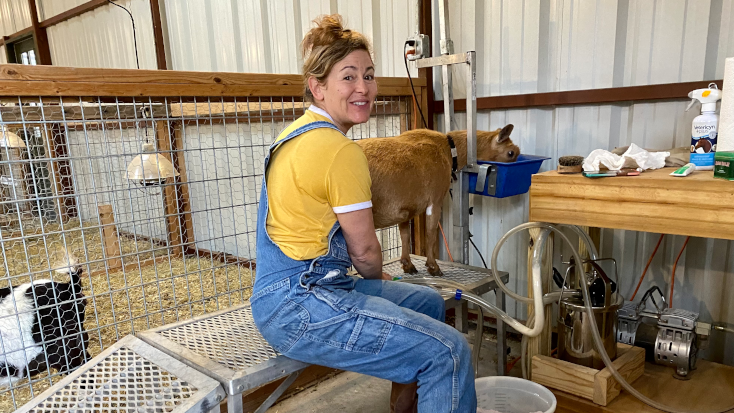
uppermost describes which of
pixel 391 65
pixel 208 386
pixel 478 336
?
pixel 391 65

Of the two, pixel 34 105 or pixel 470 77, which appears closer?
pixel 34 105

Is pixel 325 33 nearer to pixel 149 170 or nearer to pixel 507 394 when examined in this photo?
pixel 507 394

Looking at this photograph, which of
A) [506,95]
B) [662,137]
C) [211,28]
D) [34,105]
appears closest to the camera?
[34,105]

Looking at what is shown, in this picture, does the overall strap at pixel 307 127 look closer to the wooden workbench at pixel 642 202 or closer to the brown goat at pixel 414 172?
the brown goat at pixel 414 172

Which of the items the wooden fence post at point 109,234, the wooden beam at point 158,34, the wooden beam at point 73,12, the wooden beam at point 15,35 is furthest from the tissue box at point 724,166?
the wooden beam at point 15,35

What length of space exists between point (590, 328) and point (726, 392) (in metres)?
0.56

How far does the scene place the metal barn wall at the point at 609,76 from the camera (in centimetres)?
212

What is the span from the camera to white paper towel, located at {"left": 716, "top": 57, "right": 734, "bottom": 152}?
1447mm

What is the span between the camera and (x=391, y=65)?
10.6 feet

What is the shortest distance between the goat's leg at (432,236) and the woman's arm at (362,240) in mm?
749

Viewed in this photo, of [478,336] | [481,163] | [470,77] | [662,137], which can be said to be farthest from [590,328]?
[470,77]

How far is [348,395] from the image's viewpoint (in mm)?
2471

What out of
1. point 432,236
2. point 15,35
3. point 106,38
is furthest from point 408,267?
point 15,35

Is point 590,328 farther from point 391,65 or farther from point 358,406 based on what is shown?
point 391,65
